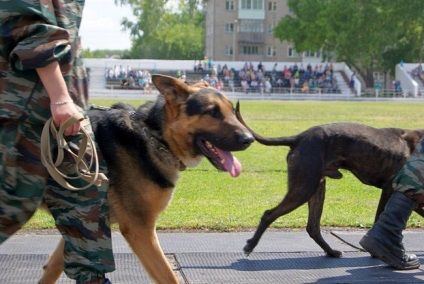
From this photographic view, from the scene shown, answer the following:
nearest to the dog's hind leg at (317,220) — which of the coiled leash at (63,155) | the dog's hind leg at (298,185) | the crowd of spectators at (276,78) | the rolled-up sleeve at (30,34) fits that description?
the dog's hind leg at (298,185)

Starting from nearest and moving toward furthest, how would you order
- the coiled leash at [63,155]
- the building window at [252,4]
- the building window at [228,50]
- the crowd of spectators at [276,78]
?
the coiled leash at [63,155] < the crowd of spectators at [276,78] < the building window at [252,4] < the building window at [228,50]

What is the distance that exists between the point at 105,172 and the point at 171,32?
103 metres

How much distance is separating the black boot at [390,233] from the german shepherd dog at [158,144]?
1.45 metres

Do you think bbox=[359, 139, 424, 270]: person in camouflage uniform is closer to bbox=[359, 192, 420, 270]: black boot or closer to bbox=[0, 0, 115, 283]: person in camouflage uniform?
bbox=[359, 192, 420, 270]: black boot

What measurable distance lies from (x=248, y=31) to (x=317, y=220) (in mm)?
93418

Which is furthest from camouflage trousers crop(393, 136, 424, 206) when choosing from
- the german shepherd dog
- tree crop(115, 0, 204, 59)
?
tree crop(115, 0, 204, 59)

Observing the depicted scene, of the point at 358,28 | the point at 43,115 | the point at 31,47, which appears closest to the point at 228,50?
the point at 358,28

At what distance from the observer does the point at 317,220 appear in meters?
6.04

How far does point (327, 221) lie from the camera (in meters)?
7.00

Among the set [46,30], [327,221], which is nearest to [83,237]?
[46,30]

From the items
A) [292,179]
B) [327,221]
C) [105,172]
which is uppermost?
[105,172]

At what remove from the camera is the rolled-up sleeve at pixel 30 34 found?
10.6 feet

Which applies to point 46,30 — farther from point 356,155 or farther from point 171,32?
point 171,32

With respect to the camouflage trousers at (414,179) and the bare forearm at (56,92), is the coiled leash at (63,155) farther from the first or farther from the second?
the camouflage trousers at (414,179)
